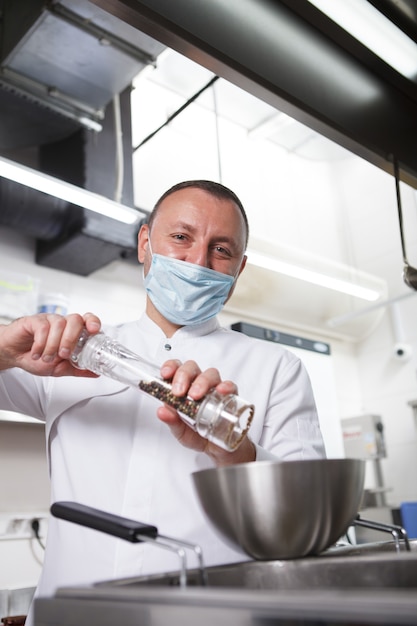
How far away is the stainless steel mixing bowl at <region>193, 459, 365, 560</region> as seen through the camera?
1.86 feet

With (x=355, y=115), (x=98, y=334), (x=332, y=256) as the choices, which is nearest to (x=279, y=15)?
(x=355, y=115)

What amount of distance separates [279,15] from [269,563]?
991mm

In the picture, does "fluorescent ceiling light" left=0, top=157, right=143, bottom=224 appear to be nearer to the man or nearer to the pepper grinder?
the man

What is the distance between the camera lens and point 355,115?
4.27 ft

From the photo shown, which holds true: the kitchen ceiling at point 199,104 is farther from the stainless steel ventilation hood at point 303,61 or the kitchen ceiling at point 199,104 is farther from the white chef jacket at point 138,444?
the white chef jacket at point 138,444

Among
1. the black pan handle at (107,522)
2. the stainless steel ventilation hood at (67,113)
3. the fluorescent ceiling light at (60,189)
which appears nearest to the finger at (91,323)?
the black pan handle at (107,522)

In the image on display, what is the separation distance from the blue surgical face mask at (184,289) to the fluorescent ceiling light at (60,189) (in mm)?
1376

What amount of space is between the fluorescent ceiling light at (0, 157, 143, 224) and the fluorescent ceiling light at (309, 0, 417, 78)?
1.53 m

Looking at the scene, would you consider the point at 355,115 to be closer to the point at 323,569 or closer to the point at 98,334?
the point at 98,334

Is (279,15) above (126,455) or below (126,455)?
above

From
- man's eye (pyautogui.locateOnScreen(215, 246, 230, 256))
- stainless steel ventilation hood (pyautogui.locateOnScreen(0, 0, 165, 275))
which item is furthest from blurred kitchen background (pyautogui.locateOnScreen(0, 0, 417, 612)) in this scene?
man's eye (pyautogui.locateOnScreen(215, 246, 230, 256))

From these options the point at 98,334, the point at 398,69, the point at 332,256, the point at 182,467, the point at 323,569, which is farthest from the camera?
the point at 332,256

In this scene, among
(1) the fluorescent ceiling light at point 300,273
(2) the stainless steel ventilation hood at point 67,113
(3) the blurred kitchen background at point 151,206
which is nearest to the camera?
(2) the stainless steel ventilation hood at point 67,113

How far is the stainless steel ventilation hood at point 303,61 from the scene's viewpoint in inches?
39.8
